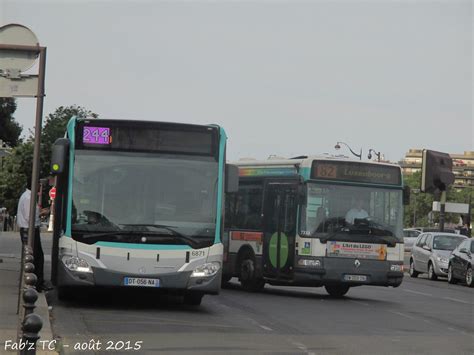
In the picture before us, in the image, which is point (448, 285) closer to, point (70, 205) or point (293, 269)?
point (293, 269)

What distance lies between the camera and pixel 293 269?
20.3 meters

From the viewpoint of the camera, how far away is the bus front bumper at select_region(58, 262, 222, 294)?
15.0 m

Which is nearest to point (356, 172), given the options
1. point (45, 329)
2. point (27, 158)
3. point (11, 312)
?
point (11, 312)

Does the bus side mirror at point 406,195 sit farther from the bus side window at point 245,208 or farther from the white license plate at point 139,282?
the white license plate at point 139,282

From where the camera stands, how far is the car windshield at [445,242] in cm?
3291

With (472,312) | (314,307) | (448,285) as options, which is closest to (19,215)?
(314,307)

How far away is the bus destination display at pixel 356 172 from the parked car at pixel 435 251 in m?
12.0

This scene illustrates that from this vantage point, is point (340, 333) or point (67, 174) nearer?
point (340, 333)

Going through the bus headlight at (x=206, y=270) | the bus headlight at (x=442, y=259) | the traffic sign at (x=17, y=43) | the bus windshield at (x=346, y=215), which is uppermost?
the traffic sign at (x=17, y=43)

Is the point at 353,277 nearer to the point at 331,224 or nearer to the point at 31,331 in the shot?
the point at 331,224

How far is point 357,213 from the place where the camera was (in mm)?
20312

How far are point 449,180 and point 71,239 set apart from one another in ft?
58.7

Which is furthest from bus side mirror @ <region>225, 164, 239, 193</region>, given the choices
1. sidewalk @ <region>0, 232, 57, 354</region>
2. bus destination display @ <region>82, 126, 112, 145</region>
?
sidewalk @ <region>0, 232, 57, 354</region>

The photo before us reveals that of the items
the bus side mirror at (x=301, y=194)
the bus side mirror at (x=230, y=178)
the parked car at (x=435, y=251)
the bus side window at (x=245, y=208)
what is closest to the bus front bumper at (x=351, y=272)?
the bus side mirror at (x=301, y=194)
